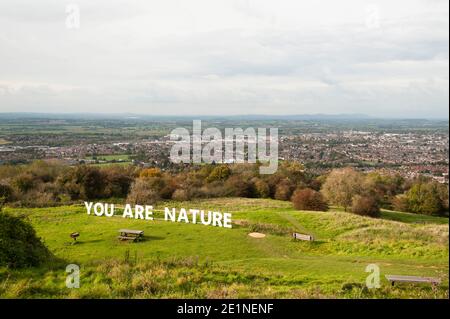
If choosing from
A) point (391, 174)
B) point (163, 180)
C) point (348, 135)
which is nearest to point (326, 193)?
point (391, 174)

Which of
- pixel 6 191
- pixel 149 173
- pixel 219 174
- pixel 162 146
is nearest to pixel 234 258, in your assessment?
pixel 6 191

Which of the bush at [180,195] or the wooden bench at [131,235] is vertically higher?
the wooden bench at [131,235]

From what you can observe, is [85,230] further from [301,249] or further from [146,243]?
[301,249]

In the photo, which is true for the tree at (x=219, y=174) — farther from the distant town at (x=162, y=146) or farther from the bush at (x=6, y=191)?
the bush at (x=6, y=191)

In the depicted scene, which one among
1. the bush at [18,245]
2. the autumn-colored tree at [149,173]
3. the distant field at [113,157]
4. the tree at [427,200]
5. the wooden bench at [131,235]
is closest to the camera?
the bush at [18,245]

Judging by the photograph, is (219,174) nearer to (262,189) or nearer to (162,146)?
(262,189)

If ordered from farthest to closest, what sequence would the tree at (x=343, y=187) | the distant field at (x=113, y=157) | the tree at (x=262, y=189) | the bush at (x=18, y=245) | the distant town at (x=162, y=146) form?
the distant field at (x=113, y=157)
the tree at (x=262, y=189)
the tree at (x=343, y=187)
the distant town at (x=162, y=146)
the bush at (x=18, y=245)

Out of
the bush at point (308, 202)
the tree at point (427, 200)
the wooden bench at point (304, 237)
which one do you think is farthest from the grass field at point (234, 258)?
the bush at point (308, 202)
